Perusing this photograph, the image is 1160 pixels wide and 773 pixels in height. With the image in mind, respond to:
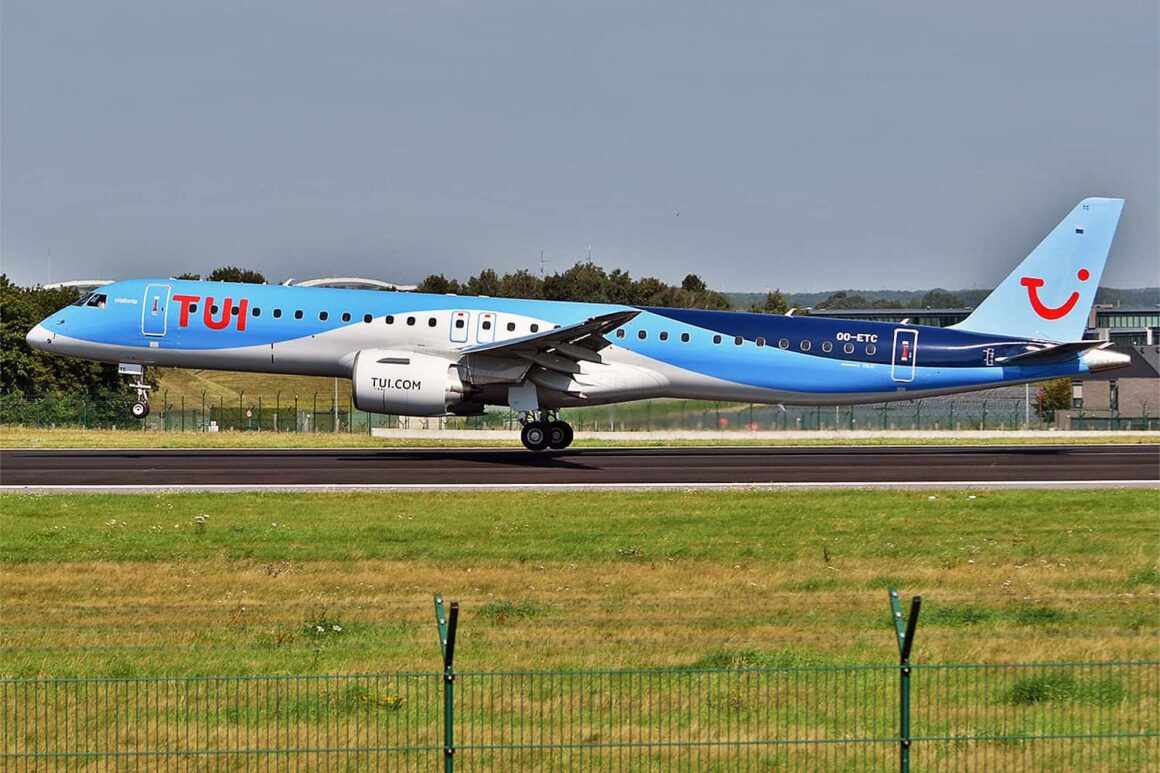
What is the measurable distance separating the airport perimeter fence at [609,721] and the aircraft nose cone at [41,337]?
2992 centimetres

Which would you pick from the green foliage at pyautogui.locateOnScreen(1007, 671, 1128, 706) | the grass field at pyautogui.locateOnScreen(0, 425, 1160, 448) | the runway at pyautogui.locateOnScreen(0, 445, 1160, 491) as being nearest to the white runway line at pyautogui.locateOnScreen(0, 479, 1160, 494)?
the runway at pyautogui.locateOnScreen(0, 445, 1160, 491)

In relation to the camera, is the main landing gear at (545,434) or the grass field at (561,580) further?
the main landing gear at (545,434)

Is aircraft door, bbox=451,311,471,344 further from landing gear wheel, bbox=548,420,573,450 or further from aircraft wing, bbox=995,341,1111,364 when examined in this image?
aircraft wing, bbox=995,341,1111,364

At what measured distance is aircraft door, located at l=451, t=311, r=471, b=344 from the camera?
4003 centimetres

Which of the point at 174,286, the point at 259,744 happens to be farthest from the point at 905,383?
the point at 259,744

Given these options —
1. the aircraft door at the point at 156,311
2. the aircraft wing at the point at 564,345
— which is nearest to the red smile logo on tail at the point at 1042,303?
the aircraft wing at the point at 564,345

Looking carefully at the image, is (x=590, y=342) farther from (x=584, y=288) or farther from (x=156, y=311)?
(x=584, y=288)

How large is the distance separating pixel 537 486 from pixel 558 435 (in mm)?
10297

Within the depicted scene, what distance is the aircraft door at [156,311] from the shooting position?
40188mm

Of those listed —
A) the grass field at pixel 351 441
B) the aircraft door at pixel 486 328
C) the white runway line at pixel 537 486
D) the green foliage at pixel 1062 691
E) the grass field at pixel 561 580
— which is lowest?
the green foliage at pixel 1062 691

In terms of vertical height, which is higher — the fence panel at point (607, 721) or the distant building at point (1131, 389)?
the distant building at point (1131, 389)

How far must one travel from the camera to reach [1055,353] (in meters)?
40.5

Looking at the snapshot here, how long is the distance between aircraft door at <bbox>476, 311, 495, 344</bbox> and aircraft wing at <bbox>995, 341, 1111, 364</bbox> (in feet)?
49.2

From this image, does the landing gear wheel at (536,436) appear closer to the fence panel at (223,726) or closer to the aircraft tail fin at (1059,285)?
the aircraft tail fin at (1059,285)
